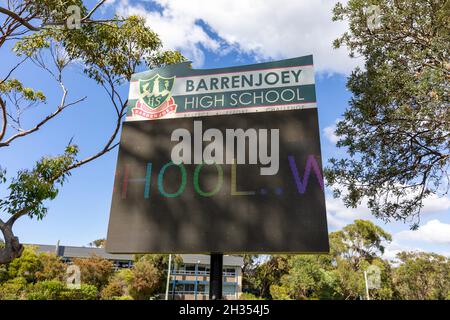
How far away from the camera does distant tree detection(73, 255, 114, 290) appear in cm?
2627

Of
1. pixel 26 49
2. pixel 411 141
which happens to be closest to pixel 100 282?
pixel 26 49

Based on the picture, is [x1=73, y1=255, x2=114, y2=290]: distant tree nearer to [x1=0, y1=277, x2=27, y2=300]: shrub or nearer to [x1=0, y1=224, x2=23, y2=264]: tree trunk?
[x1=0, y1=277, x2=27, y2=300]: shrub

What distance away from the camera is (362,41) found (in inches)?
330

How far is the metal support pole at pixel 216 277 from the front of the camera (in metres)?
3.54

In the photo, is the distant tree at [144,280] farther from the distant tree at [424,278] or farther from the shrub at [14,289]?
the distant tree at [424,278]

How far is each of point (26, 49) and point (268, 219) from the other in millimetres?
7842

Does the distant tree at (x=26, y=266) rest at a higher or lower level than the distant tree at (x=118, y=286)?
higher

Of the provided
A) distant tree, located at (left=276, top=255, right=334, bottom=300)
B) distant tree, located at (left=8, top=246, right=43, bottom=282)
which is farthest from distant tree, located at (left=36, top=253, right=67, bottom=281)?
distant tree, located at (left=276, top=255, right=334, bottom=300)

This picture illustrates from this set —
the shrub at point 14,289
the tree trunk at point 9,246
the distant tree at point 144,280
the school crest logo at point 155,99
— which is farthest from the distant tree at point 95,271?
the school crest logo at point 155,99

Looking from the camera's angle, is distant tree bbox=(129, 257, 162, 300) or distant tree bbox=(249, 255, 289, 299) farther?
distant tree bbox=(249, 255, 289, 299)

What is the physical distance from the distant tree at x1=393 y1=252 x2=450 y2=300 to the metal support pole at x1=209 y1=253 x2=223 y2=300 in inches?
1486

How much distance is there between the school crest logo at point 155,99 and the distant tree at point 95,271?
25.7 m

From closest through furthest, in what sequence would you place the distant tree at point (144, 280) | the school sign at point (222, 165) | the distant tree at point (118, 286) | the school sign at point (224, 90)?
1. the school sign at point (222, 165)
2. the school sign at point (224, 90)
3. the distant tree at point (118, 286)
4. the distant tree at point (144, 280)

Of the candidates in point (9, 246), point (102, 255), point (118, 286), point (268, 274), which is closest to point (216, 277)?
point (9, 246)
